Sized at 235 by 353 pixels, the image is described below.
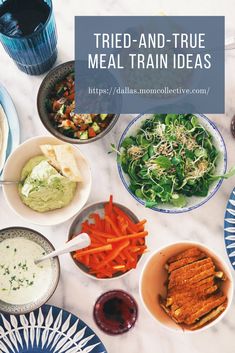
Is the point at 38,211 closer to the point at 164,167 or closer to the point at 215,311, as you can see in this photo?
→ the point at 164,167

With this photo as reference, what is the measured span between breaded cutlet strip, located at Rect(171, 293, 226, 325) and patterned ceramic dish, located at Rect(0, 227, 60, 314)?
1.17ft

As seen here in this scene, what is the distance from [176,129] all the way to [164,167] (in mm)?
122

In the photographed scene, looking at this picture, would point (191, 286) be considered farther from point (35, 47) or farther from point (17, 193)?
point (35, 47)

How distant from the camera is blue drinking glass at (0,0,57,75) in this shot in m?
1.80

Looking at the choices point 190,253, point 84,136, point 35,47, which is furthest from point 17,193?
point 190,253

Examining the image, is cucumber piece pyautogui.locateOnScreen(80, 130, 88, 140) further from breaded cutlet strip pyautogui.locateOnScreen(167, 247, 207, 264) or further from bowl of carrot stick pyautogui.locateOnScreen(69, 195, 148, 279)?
breaded cutlet strip pyautogui.locateOnScreen(167, 247, 207, 264)

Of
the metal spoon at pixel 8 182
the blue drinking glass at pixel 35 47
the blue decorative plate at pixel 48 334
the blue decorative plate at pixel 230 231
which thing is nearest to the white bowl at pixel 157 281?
the blue decorative plate at pixel 230 231

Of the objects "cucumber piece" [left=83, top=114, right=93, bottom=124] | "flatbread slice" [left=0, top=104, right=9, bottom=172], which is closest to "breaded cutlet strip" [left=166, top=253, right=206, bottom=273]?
"cucumber piece" [left=83, top=114, right=93, bottom=124]

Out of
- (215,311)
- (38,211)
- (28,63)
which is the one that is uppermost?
(28,63)

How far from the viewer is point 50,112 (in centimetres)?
197

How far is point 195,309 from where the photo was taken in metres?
1.86

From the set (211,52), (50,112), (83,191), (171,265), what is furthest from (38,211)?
(211,52)

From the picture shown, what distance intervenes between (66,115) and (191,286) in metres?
0.62

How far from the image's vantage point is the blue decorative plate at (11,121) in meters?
1.99
